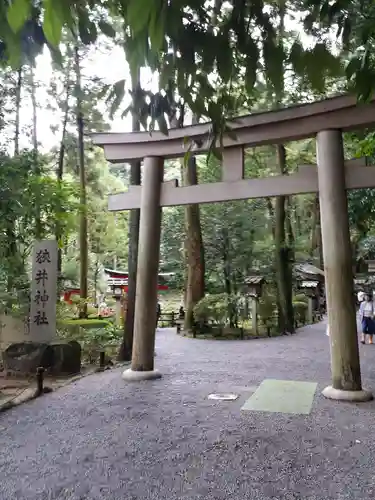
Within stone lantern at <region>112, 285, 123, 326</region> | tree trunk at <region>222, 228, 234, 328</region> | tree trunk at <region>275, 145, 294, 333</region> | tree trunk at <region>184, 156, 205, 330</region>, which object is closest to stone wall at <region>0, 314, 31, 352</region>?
stone lantern at <region>112, 285, 123, 326</region>

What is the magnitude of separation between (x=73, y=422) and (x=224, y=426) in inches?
65.4

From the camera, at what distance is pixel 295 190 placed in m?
6.46

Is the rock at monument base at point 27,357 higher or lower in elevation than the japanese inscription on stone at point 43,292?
lower

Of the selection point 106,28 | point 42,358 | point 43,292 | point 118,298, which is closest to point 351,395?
point 42,358

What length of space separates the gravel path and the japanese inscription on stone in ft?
5.13

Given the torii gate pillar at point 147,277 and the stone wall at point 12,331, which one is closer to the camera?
the torii gate pillar at point 147,277

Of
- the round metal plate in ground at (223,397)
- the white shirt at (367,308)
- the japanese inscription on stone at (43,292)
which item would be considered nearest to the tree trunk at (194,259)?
the white shirt at (367,308)

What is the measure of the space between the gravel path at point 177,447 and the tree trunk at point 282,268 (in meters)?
7.86

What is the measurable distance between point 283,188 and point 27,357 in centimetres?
508

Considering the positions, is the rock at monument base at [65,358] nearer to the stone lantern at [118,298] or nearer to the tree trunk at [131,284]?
the tree trunk at [131,284]

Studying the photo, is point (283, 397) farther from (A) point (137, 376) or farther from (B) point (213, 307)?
(B) point (213, 307)

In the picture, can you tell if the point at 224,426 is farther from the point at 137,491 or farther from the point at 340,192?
the point at 340,192

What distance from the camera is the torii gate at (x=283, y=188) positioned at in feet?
19.3

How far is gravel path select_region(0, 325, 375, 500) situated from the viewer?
3.32m
